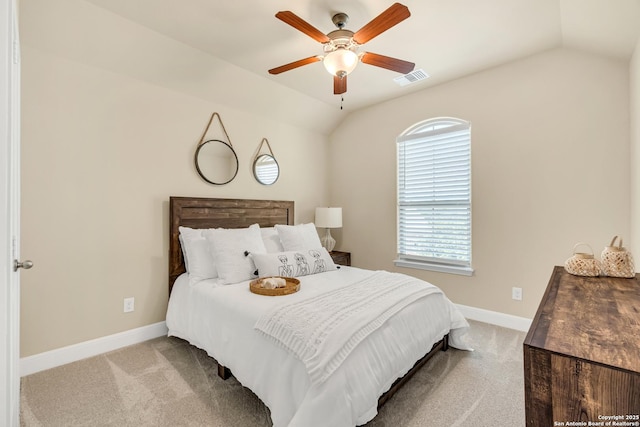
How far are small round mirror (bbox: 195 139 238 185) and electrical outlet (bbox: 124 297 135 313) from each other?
1.37 m

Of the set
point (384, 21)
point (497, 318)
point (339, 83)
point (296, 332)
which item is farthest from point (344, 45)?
point (497, 318)

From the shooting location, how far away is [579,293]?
4.69 feet

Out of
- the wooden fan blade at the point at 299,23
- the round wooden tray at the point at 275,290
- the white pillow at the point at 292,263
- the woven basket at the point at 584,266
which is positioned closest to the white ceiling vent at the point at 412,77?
the wooden fan blade at the point at 299,23

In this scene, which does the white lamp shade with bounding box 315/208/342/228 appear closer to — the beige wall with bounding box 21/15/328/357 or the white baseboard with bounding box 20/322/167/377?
the beige wall with bounding box 21/15/328/357

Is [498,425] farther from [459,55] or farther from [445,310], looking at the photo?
[459,55]

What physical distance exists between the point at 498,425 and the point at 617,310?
3.26 ft

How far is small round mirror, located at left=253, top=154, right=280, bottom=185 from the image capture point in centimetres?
378

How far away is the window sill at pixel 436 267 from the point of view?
11.1 ft

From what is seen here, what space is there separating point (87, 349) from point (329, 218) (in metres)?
2.85

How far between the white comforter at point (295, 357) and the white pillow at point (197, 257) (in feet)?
0.40

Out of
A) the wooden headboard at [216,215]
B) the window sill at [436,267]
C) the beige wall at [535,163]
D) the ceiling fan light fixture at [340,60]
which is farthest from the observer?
the window sill at [436,267]

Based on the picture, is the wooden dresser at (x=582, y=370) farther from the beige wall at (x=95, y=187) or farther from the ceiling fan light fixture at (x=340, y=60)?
the beige wall at (x=95, y=187)

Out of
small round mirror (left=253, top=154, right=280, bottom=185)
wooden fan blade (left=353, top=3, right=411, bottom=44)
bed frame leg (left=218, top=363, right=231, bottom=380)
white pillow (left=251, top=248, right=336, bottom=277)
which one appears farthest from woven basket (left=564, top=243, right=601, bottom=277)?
small round mirror (left=253, top=154, right=280, bottom=185)

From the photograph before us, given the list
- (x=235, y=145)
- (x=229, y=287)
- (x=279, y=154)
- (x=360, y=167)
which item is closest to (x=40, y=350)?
(x=229, y=287)
